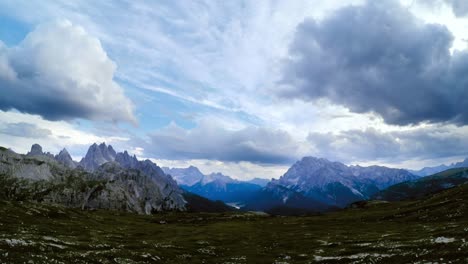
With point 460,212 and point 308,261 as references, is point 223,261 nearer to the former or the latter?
point 308,261

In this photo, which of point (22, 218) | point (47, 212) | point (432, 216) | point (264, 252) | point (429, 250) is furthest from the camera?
point (47, 212)

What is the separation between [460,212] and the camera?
67.7 metres

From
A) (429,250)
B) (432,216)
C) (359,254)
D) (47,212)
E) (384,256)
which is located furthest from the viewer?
(47,212)

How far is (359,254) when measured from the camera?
42438 mm

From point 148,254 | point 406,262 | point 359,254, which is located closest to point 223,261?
point 148,254

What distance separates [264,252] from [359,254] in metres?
16.5

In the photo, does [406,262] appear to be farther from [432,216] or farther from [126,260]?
[432,216]

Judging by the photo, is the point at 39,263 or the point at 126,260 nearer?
the point at 39,263

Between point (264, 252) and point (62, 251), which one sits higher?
point (62, 251)

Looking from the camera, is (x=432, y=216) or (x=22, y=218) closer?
(x=22, y=218)

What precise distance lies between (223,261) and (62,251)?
1943cm

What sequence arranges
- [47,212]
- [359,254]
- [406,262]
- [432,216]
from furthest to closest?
[47,212]
[432,216]
[359,254]
[406,262]

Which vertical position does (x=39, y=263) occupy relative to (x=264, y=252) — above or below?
above

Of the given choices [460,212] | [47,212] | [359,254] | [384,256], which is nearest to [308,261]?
[359,254]
